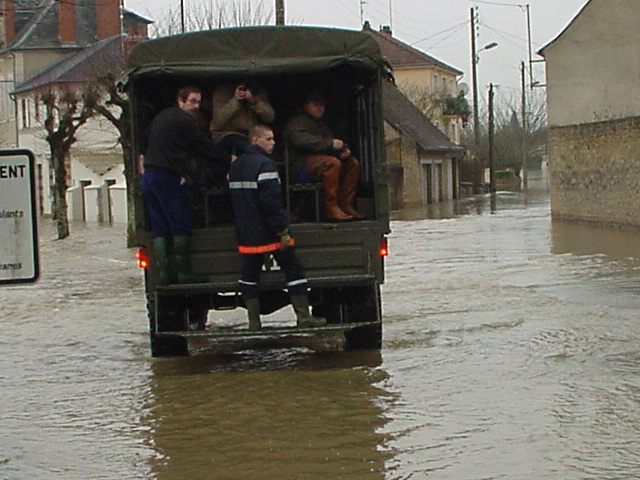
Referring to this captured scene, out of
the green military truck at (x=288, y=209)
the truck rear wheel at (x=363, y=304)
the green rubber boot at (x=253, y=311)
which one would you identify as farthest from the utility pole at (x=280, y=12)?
the green rubber boot at (x=253, y=311)

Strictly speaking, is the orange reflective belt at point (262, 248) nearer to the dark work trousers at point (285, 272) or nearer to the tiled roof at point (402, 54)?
the dark work trousers at point (285, 272)

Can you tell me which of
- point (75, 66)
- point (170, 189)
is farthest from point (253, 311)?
point (75, 66)

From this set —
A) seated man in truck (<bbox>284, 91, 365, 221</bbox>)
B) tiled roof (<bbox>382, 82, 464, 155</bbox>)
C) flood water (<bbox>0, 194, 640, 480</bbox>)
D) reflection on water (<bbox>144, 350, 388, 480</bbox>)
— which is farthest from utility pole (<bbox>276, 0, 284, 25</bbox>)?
tiled roof (<bbox>382, 82, 464, 155</bbox>)

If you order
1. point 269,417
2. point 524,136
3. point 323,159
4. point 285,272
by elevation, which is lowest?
point 269,417

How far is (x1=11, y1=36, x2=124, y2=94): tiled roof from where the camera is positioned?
1981 inches

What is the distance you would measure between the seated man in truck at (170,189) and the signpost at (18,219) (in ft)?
12.5

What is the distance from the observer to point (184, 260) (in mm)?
10344

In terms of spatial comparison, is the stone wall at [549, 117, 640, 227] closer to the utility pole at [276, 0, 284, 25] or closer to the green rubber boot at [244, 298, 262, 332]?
the utility pole at [276, 0, 284, 25]

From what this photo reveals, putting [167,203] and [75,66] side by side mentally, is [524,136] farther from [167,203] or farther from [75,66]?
[167,203]

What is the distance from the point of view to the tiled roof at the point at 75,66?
50.3 m

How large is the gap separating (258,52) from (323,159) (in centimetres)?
110

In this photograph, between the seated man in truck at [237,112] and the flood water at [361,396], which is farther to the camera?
the seated man in truck at [237,112]

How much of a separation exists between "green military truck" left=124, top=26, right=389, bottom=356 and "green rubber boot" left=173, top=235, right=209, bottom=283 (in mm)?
67

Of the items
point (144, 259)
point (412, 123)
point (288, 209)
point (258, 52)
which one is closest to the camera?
point (144, 259)
